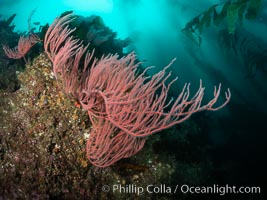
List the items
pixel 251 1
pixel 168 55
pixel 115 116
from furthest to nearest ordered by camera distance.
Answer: pixel 168 55
pixel 251 1
pixel 115 116

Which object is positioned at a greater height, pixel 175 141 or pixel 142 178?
pixel 175 141

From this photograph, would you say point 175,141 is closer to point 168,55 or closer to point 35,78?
point 35,78

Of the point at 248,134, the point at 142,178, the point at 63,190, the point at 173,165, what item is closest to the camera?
the point at 63,190

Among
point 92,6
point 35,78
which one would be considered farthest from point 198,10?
point 92,6

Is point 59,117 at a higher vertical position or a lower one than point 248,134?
lower

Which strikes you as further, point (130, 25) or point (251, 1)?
point (130, 25)

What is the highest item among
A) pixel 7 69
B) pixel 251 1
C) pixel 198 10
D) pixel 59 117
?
pixel 198 10

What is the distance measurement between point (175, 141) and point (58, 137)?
2648mm

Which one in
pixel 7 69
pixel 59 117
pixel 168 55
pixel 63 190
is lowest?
pixel 63 190

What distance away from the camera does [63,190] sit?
3252 mm

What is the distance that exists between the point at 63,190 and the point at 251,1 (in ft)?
23.8

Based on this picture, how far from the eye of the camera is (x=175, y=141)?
4.60m

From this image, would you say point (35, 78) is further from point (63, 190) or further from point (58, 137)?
point (63, 190)

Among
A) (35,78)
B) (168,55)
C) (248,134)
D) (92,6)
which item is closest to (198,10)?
(168,55)
